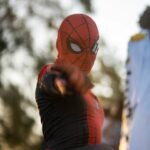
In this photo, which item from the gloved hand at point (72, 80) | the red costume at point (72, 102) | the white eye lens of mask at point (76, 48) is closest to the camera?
the gloved hand at point (72, 80)

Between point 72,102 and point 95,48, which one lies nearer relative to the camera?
point 72,102

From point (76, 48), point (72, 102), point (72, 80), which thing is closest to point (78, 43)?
point (76, 48)

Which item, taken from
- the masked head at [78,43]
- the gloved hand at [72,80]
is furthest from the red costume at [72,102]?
the gloved hand at [72,80]

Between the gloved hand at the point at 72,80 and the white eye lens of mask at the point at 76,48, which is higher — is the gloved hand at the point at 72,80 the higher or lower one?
the lower one

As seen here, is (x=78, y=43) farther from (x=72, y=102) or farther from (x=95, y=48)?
(x=72, y=102)

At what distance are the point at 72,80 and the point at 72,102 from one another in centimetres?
40

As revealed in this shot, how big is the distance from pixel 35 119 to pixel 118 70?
3.12 metres

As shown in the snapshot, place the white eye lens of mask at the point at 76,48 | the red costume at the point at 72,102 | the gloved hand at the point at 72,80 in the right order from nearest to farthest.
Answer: the gloved hand at the point at 72,80, the red costume at the point at 72,102, the white eye lens of mask at the point at 76,48

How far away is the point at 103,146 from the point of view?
2.88 m

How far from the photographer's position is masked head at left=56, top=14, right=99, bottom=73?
2.94 meters

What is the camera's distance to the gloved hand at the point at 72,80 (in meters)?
2.44

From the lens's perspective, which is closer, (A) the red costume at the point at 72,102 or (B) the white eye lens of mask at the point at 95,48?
(A) the red costume at the point at 72,102

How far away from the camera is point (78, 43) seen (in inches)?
116

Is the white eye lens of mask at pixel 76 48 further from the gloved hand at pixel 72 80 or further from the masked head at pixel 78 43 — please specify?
the gloved hand at pixel 72 80
